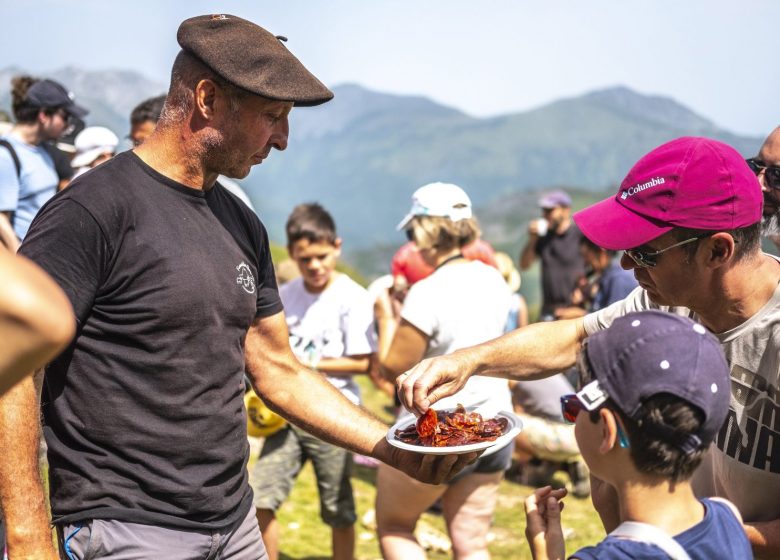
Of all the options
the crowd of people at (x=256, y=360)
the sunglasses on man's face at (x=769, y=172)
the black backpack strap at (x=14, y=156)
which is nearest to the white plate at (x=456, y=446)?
the crowd of people at (x=256, y=360)

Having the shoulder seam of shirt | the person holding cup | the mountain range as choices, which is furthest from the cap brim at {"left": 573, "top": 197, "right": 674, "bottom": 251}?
the mountain range

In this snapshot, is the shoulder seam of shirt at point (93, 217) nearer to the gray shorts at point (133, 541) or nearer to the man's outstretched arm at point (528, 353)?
the gray shorts at point (133, 541)

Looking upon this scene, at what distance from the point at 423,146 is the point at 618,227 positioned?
15.5 m

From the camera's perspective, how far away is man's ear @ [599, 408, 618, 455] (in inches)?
80.2

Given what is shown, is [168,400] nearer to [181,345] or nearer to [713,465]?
[181,345]

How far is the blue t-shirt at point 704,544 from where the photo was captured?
1962mm

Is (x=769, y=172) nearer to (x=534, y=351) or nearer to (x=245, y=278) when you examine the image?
(x=534, y=351)

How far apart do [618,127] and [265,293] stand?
14.7 meters

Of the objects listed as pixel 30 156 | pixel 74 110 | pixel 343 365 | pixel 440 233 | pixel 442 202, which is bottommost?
pixel 343 365

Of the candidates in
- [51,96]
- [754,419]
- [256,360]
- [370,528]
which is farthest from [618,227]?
[51,96]

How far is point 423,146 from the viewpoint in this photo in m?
18.0

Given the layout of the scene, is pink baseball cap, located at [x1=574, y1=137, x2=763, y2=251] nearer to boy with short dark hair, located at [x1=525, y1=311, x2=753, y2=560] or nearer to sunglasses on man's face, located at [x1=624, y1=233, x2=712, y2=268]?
sunglasses on man's face, located at [x1=624, y1=233, x2=712, y2=268]

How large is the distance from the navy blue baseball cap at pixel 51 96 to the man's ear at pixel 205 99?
4.35 m

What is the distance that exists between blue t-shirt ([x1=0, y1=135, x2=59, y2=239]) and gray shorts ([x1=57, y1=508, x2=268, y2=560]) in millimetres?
3891
